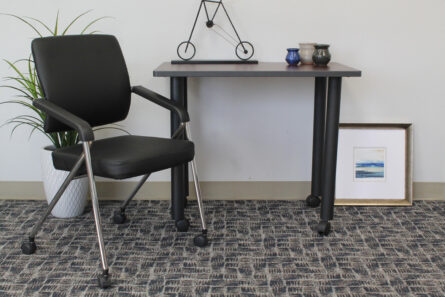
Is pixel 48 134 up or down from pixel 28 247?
up

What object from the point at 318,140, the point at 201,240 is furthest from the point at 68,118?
the point at 318,140

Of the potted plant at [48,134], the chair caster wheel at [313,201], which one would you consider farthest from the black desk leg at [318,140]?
the potted plant at [48,134]

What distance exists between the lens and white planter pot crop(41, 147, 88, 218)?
2.76 metres

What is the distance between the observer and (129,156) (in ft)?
7.02

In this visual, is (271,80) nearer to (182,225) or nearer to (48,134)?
(182,225)

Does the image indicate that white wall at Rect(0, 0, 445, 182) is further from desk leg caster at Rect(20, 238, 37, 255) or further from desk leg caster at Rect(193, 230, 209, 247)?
desk leg caster at Rect(20, 238, 37, 255)

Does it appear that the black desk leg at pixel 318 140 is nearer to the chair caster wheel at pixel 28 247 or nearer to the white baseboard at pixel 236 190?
the white baseboard at pixel 236 190

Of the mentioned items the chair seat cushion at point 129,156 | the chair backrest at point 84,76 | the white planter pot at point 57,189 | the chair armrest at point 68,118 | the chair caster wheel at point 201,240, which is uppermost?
the chair backrest at point 84,76

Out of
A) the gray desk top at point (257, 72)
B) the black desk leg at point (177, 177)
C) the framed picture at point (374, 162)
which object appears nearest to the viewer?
the gray desk top at point (257, 72)

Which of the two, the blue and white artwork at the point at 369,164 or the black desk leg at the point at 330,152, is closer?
the black desk leg at the point at 330,152

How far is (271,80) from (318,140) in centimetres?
41

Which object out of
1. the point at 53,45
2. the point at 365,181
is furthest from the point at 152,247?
the point at 365,181

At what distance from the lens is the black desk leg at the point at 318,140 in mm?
2881

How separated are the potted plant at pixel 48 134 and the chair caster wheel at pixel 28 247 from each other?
435mm
